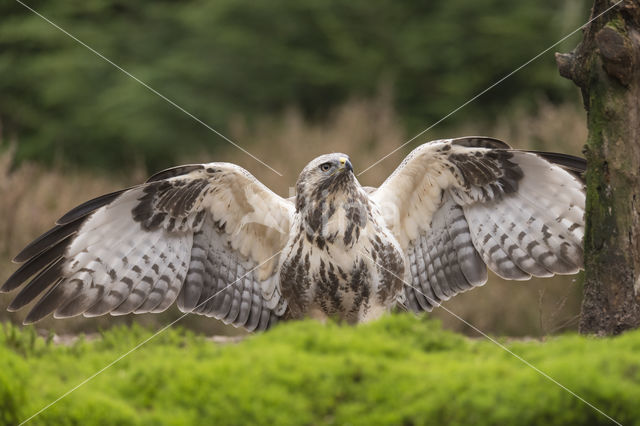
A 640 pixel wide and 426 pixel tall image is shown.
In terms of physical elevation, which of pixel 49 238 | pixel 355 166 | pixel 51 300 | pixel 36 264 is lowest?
pixel 51 300

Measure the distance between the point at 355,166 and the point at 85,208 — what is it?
5.11 meters

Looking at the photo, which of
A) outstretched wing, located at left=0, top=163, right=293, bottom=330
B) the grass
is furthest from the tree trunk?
the grass

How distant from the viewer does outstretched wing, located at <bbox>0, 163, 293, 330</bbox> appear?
491 cm

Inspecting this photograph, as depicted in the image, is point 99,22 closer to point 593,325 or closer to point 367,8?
point 367,8

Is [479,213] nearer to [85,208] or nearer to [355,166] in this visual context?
[85,208]

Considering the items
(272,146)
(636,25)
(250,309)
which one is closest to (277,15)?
(272,146)

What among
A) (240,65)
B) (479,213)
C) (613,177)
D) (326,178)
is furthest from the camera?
(240,65)

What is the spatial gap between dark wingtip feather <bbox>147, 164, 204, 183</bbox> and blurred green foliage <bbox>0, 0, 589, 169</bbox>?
6794 millimetres

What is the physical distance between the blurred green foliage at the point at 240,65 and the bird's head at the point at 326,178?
23.2ft

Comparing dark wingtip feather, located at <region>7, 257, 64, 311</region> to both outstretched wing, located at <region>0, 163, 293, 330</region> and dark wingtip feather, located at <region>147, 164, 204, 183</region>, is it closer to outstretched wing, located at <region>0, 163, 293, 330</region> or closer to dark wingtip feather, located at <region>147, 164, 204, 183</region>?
outstretched wing, located at <region>0, 163, 293, 330</region>

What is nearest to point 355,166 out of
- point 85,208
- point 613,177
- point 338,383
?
point 85,208

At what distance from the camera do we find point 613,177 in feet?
13.4

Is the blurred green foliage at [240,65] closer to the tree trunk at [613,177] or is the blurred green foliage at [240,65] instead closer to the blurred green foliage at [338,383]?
the tree trunk at [613,177]

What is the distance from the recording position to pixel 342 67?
12305mm
